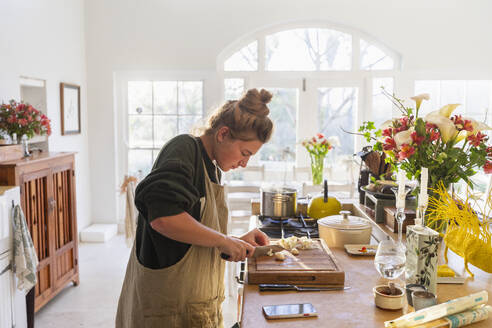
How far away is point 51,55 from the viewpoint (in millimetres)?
4645

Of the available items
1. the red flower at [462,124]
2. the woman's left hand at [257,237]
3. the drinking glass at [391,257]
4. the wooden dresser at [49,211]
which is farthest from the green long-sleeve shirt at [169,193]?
the wooden dresser at [49,211]

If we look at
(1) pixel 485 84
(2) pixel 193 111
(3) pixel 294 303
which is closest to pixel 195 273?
(3) pixel 294 303

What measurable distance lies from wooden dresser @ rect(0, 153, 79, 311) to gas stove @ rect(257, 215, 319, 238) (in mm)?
1701

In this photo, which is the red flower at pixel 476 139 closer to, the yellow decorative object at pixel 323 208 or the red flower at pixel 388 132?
the red flower at pixel 388 132

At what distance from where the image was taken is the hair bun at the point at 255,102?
159 cm

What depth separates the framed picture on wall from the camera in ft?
16.0

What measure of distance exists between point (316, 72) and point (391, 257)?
4308mm

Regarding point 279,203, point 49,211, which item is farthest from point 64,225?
point 279,203

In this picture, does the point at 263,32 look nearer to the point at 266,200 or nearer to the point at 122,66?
the point at 122,66

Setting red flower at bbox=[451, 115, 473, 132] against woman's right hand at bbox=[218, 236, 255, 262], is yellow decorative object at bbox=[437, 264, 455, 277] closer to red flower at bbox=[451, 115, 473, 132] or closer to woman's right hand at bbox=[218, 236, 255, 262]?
red flower at bbox=[451, 115, 473, 132]

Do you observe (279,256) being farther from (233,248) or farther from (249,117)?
(249,117)

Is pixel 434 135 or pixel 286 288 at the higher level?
pixel 434 135

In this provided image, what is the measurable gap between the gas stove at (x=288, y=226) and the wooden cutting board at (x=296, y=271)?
0.48m

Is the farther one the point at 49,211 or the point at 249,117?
the point at 49,211
